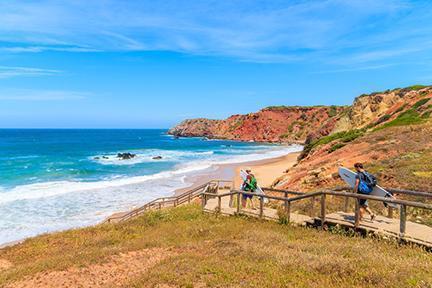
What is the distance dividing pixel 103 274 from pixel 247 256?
3.35 metres

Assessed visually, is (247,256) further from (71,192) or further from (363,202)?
(71,192)

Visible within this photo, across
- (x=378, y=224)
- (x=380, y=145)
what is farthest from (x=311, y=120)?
(x=378, y=224)

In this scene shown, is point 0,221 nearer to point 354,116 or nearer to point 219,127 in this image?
point 354,116

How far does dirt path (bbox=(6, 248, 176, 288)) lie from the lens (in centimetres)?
770

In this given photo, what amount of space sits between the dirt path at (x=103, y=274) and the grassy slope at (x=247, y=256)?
0.35 m

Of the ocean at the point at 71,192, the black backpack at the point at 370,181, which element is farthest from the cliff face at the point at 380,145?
the ocean at the point at 71,192

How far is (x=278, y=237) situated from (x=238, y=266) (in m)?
2.50

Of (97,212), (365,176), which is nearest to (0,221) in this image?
(97,212)

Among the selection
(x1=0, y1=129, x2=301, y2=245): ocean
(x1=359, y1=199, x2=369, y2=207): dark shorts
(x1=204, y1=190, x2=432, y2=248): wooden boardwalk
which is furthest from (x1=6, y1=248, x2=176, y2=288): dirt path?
(x1=0, y1=129, x2=301, y2=245): ocean

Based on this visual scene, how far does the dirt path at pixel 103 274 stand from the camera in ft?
25.3

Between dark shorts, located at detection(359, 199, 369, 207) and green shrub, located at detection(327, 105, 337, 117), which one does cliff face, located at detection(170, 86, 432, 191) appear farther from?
green shrub, located at detection(327, 105, 337, 117)

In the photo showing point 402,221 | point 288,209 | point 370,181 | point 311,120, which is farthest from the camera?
point 311,120

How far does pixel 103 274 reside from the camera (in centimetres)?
815

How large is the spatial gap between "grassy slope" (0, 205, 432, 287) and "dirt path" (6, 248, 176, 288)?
13.8 inches
